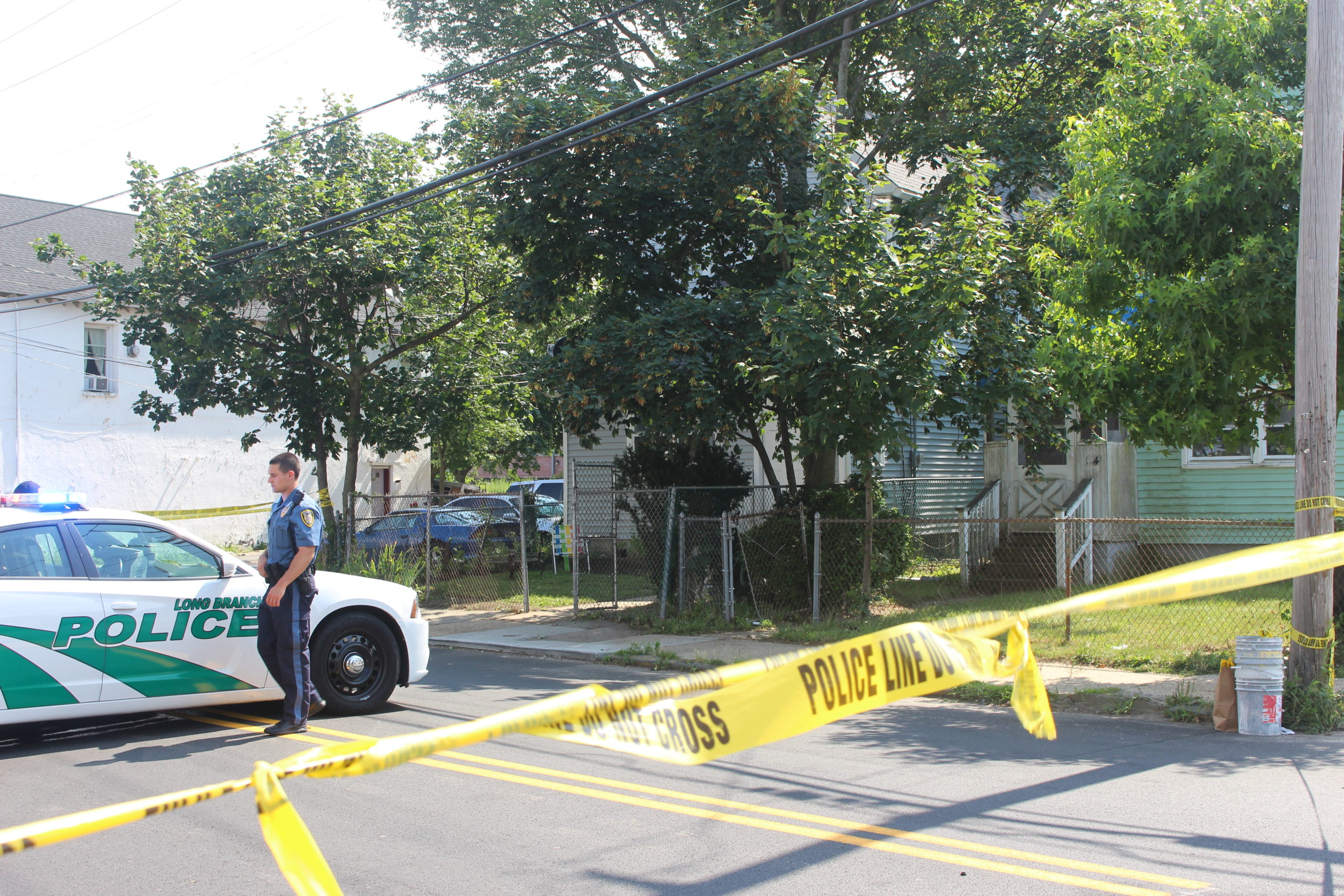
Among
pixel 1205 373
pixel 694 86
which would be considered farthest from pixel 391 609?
pixel 694 86

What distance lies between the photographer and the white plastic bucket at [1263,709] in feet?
24.1

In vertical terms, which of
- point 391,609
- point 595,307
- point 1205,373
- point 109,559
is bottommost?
point 391,609

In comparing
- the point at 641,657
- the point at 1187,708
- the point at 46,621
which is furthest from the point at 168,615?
the point at 1187,708

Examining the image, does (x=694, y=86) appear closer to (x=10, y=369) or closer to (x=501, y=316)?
(x=501, y=316)

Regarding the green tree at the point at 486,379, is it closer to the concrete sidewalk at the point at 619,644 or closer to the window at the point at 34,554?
the concrete sidewalk at the point at 619,644

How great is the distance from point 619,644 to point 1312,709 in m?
7.04

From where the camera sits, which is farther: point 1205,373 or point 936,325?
point 936,325

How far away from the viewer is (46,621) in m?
6.61

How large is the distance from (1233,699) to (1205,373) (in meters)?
2.86

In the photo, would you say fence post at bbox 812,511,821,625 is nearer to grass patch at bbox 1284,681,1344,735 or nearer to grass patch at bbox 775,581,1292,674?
grass patch at bbox 775,581,1292,674

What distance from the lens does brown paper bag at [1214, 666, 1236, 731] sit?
24.6ft

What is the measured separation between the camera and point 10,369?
25516 mm

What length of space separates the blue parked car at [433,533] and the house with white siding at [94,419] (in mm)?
8510

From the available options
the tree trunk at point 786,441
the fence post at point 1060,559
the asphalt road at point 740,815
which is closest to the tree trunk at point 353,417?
the tree trunk at point 786,441
